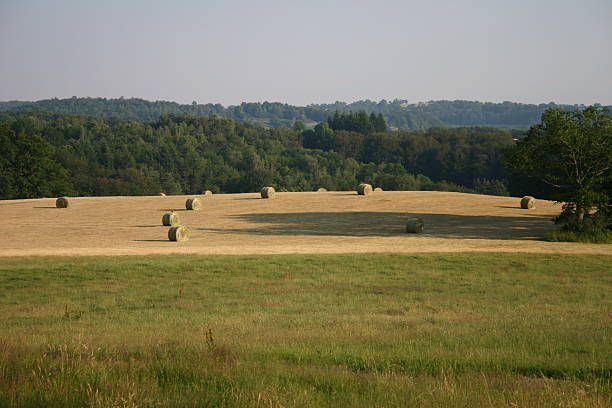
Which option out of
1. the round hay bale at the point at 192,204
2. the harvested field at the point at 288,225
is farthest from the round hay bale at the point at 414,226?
the round hay bale at the point at 192,204

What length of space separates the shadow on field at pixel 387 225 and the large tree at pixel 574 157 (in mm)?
2780

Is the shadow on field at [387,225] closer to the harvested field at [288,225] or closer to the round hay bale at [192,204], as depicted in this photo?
the harvested field at [288,225]

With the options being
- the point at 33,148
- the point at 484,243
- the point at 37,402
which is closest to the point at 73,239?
the point at 484,243

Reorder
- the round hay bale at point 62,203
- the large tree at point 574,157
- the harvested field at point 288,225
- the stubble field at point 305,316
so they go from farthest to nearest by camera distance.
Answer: the round hay bale at point 62,203 → the large tree at point 574,157 → the harvested field at point 288,225 → the stubble field at point 305,316

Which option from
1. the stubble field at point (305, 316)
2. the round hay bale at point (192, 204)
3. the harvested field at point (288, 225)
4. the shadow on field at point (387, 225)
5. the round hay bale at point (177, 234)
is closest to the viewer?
the stubble field at point (305, 316)

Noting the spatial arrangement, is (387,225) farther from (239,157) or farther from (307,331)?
(239,157)

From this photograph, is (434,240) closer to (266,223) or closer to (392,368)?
(266,223)

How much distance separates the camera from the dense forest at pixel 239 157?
114 m

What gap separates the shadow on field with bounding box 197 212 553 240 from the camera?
1384 inches

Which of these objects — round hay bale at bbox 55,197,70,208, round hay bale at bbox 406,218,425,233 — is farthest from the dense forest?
round hay bale at bbox 406,218,425,233

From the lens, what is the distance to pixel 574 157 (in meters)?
31.6

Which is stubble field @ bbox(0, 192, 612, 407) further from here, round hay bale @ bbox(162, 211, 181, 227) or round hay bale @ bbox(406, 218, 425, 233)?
round hay bale @ bbox(162, 211, 181, 227)

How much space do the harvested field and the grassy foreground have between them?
4.81 metres

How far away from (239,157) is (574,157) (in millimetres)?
131289
